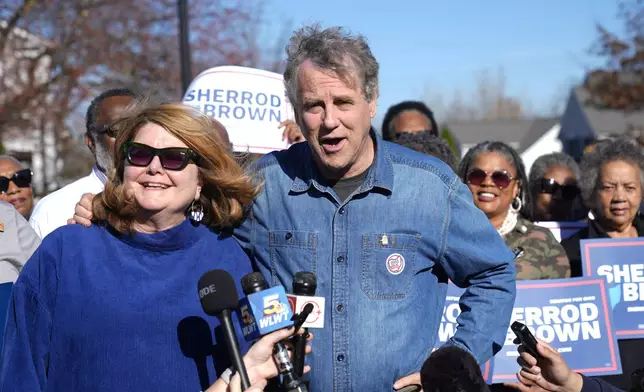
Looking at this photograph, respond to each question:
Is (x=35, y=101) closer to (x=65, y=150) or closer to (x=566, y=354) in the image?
(x=65, y=150)

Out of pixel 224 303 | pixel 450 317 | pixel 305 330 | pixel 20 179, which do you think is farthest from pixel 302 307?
pixel 20 179

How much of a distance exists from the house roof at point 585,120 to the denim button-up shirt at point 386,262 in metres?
48.1

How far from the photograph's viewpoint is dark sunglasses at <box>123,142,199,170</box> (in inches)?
148

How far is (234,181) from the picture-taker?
13.0ft

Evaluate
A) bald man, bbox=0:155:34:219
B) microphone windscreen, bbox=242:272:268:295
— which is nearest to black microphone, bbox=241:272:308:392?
microphone windscreen, bbox=242:272:268:295

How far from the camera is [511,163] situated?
639 cm

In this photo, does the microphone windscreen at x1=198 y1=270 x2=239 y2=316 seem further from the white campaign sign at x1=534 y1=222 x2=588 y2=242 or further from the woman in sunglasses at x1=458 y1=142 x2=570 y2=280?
the white campaign sign at x1=534 y1=222 x2=588 y2=242

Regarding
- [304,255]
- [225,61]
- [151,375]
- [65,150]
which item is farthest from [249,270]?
[65,150]

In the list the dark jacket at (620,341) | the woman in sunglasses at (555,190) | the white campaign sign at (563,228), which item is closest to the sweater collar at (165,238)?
the dark jacket at (620,341)

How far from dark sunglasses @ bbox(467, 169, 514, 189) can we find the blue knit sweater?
298 centimetres

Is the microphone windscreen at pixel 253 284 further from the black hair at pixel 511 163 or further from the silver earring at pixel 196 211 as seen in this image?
the black hair at pixel 511 163

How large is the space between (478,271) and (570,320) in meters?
2.11

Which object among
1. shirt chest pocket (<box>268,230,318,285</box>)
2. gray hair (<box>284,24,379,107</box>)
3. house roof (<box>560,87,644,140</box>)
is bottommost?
shirt chest pocket (<box>268,230,318,285</box>)

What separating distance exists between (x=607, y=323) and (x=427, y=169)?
250cm
